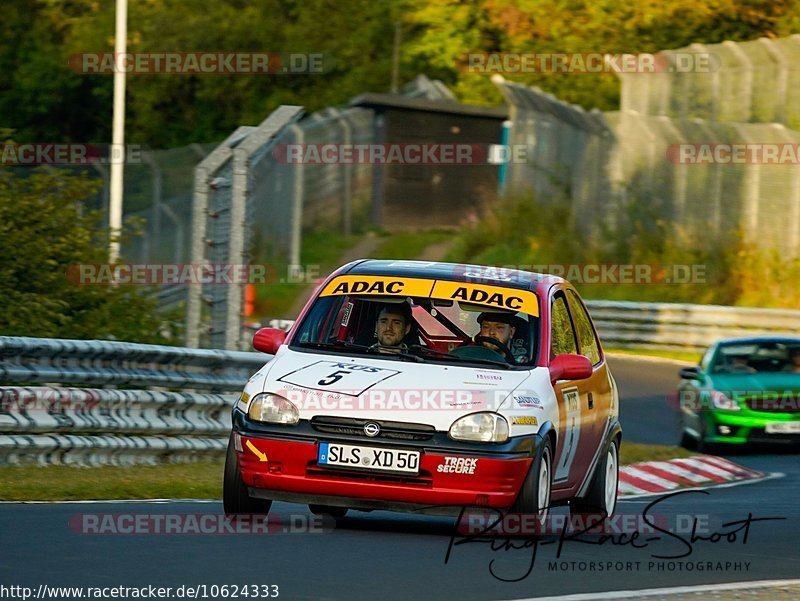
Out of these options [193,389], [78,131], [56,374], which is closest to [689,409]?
[193,389]

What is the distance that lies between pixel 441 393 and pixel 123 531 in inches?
71.8

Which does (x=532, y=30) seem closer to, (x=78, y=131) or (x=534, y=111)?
(x=534, y=111)

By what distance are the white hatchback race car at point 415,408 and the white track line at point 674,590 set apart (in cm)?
158

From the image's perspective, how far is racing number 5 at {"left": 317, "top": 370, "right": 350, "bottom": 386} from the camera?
9703 mm


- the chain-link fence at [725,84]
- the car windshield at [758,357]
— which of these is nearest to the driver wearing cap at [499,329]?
the car windshield at [758,357]

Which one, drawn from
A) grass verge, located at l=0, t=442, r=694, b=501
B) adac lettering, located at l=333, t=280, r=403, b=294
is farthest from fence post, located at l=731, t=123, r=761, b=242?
adac lettering, located at l=333, t=280, r=403, b=294

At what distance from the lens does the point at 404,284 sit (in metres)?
10.9

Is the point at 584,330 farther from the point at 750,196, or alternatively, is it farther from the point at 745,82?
the point at 745,82

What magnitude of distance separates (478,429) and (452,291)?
4.79 feet

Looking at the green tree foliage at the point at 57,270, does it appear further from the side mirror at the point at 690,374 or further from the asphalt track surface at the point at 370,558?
the side mirror at the point at 690,374

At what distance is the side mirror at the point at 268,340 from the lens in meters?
10.5

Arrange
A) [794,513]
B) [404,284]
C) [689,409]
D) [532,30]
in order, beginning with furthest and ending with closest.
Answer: [532,30], [689,409], [794,513], [404,284]

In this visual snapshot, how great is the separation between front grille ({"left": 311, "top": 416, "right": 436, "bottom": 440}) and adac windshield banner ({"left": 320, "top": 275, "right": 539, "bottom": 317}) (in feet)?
4.72

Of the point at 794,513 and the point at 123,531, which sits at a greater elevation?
the point at 123,531
